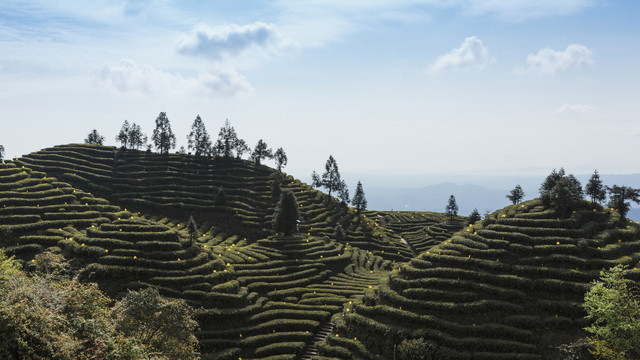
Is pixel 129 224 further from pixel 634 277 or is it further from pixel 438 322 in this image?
pixel 634 277

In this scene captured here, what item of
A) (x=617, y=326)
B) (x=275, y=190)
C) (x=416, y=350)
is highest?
(x=275, y=190)

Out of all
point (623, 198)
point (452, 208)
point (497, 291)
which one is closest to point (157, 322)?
→ point (497, 291)

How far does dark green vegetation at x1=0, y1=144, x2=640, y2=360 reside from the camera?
4272 centimetres

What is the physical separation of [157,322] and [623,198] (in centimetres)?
6895

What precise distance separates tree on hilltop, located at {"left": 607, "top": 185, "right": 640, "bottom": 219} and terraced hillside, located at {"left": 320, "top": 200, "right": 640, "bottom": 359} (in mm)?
3804

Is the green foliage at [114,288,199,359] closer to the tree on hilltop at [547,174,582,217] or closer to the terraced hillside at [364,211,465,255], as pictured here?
the tree on hilltop at [547,174,582,217]

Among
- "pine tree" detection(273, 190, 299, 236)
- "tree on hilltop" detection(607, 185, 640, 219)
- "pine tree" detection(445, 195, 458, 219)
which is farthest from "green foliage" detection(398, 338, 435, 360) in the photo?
"pine tree" detection(445, 195, 458, 219)

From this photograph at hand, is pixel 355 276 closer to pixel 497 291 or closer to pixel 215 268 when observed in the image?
pixel 215 268

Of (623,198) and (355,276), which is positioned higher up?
(623,198)

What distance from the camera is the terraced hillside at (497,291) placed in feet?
136

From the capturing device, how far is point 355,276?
6962 cm

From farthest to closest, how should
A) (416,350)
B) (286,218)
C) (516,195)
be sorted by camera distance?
(516,195) → (286,218) → (416,350)

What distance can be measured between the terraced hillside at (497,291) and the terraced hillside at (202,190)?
43725 mm

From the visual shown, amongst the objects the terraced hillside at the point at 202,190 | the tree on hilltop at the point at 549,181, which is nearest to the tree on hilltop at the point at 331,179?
the terraced hillside at the point at 202,190
